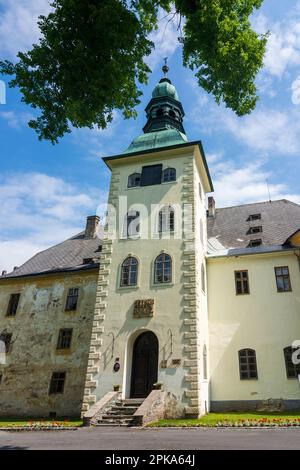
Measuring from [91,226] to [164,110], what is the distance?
31.1ft

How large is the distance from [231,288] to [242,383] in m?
4.49

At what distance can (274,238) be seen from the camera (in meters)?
19.2

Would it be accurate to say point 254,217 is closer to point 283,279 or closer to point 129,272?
point 283,279

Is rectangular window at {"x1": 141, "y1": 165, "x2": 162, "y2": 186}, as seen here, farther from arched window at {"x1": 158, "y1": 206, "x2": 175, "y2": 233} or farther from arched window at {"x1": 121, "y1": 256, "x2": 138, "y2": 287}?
arched window at {"x1": 121, "y1": 256, "x2": 138, "y2": 287}

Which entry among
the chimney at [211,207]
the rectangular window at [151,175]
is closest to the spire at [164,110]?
the rectangular window at [151,175]

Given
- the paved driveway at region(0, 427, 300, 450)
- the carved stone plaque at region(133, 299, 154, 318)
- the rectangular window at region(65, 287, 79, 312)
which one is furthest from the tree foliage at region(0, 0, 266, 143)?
the rectangular window at region(65, 287, 79, 312)

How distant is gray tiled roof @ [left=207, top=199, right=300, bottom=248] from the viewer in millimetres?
19703

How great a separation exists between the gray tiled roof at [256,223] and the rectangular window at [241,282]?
1947mm

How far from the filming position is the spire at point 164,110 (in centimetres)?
2314

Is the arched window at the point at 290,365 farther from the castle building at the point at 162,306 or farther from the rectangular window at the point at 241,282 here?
the rectangular window at the point at 241,282

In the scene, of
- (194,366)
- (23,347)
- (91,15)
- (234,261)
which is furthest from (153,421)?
(91,15)

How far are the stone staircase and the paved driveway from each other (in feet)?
6.66

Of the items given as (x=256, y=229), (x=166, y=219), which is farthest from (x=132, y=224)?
(x=256, y=229)

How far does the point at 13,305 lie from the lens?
70.3ft
